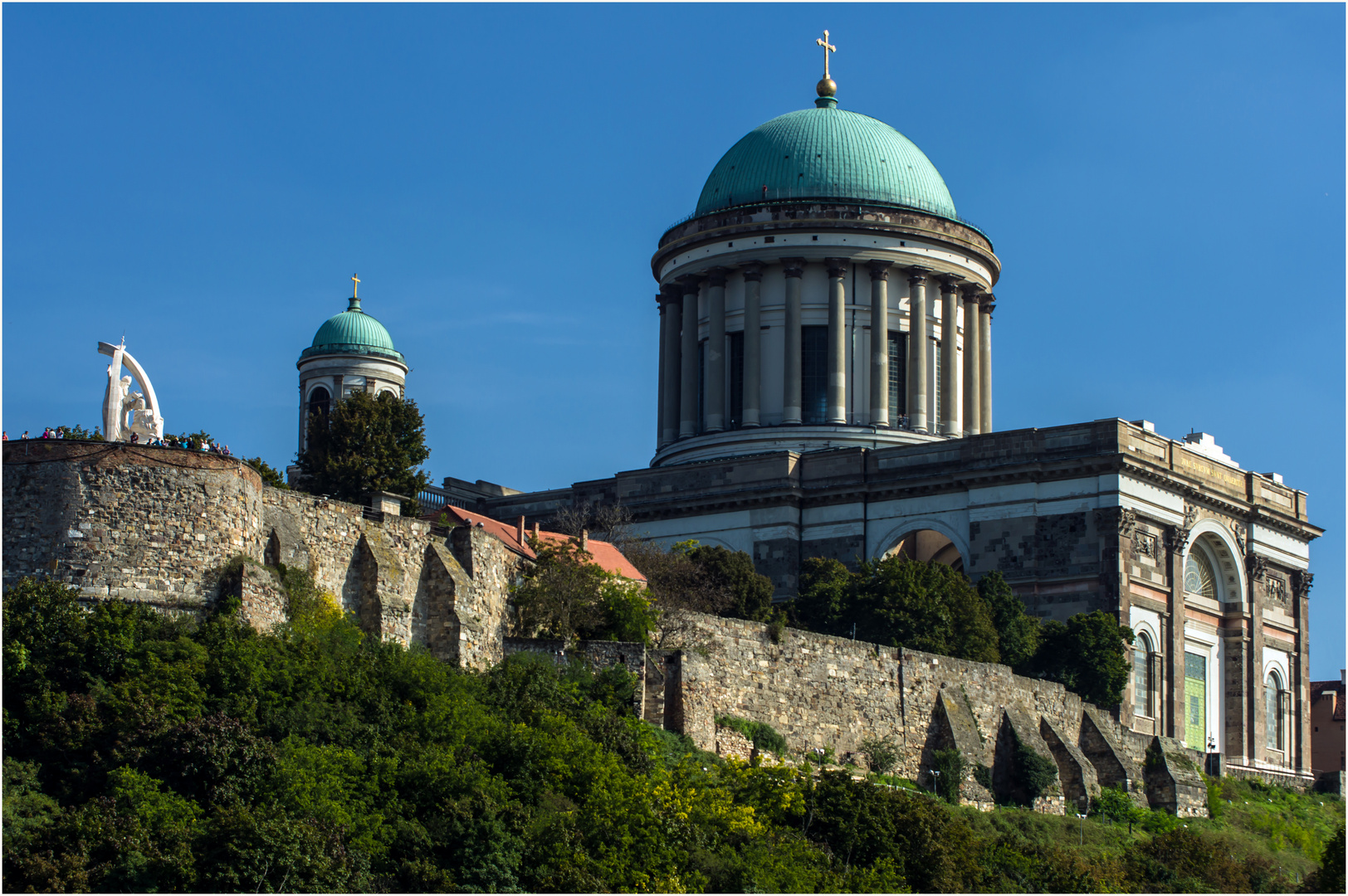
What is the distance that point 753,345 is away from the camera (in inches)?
3398

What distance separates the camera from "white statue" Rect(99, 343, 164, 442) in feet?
153

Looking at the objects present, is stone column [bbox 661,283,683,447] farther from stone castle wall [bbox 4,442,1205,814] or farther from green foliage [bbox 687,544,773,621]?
stone castle wall [bbox 4,442,1205,814]

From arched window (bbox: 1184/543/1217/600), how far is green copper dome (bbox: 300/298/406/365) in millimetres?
32917

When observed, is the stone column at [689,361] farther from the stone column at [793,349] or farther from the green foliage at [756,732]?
the green foliage at [756,732]

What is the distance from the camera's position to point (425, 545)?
5050 centimetres

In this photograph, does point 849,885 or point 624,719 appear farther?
point 624,719

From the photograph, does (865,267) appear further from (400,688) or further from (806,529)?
(400,688)

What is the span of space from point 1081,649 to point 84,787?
114 feet

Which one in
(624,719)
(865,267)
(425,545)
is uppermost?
(865,267)

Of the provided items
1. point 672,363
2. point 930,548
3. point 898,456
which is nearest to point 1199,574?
point 930,548

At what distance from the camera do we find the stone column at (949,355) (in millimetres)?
87188

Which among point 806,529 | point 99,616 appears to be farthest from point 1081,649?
point 99,616

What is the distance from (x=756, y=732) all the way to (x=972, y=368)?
1489 inches

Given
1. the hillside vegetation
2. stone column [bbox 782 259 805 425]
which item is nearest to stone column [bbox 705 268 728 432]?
stone column [bbox 782 259 805 425]
